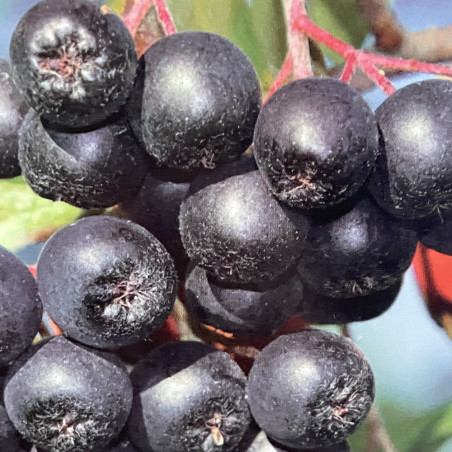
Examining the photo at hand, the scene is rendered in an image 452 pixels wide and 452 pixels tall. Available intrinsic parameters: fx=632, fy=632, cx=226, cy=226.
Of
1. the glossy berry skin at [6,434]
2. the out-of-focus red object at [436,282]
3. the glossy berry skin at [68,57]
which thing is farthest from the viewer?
the out-of-focus red object at [436,282]

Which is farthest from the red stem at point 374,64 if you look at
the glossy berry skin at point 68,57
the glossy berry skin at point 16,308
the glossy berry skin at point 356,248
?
the glossy berry skin at point 16,308

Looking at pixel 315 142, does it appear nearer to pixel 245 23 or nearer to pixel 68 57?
pixel 68 57

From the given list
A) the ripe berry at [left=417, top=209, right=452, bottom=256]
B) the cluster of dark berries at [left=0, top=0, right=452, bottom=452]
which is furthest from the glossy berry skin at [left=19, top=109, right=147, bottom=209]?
the ripe berry at [left=417, top=209, right=452, bottom=256]

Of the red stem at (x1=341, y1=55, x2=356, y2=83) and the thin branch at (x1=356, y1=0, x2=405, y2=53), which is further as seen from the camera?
the thin branch at (x1=356, y1=0, x2=405, y2=53)

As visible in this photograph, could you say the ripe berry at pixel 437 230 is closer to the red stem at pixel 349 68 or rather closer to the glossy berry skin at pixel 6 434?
the red stem at pixel 349 68

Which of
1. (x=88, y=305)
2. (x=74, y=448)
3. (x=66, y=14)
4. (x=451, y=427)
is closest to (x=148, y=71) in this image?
(x=66, y=14)

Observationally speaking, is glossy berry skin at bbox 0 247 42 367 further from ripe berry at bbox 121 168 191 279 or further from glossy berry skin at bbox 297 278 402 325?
glossy berry skin at bbox 297 278 402 325

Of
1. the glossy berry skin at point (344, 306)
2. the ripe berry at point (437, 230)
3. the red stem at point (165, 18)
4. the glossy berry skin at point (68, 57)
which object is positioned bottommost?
the glossy berry skin at point (344, 306)
